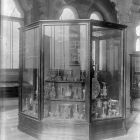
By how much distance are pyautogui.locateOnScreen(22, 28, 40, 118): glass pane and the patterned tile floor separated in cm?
54

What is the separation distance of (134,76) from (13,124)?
15.5 feet

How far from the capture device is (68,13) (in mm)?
10430

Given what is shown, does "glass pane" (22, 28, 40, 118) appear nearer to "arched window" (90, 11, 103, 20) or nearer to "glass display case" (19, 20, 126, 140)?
"glass display case" (19, 20, 126, 140)

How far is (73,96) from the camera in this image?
18.3 ft

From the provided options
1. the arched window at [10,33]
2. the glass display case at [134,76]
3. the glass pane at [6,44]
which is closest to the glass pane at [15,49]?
the arched window at [10,33]

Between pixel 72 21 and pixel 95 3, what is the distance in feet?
20.9

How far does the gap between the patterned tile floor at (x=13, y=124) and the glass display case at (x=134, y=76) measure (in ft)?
2.16

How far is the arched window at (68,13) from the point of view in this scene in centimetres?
1036

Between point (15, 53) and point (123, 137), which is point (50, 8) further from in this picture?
point (123, 137)

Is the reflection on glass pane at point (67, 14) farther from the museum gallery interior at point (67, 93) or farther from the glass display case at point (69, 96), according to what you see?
the glass display case at point (69, 96)

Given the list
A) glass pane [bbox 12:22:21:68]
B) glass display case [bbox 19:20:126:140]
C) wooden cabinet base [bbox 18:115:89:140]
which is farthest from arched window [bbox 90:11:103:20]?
wooden cabinet base [bbox 18:115:89:140]

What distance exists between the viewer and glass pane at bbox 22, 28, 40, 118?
600cm

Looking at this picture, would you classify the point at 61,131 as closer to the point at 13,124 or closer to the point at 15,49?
the point at 13,124

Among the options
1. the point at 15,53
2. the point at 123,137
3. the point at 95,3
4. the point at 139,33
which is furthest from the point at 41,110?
the point at 139,33
